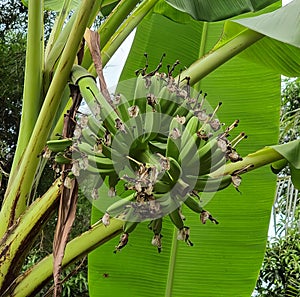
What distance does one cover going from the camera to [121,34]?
835 mm

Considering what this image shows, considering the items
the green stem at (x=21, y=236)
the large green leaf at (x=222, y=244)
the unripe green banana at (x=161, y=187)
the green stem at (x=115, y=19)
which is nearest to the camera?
the unripe green banana at (x=161, y=187)

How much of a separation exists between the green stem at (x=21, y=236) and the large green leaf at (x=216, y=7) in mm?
271

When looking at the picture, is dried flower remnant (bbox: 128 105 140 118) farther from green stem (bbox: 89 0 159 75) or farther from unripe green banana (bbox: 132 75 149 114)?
green stem (bbox: 89 0 159 75)

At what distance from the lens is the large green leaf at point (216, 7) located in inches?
28.6

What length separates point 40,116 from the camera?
2.21 ft

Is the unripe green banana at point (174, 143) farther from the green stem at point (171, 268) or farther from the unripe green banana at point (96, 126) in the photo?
the green stem at point (171, 268)

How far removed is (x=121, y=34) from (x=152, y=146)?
357 mm

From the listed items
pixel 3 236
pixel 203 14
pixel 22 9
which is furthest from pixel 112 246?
pixel 22 9

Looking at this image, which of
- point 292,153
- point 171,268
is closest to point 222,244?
point 171,268

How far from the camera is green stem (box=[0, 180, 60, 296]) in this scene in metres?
0.65

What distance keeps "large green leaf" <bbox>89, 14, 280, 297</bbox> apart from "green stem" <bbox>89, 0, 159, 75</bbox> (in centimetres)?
17

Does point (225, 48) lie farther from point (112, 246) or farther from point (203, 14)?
point (112, 246)

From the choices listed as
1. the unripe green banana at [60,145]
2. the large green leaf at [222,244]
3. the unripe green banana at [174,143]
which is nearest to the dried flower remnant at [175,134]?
the unripe green banana at [174,143]

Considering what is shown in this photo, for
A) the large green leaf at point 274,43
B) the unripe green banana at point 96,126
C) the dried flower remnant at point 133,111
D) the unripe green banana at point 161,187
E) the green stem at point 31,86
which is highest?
the large green leaf at point 274,43
